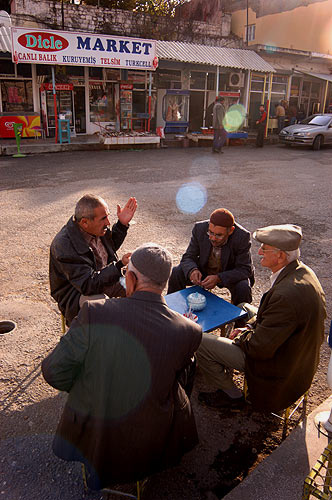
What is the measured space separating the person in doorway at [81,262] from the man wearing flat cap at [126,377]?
1190 mm

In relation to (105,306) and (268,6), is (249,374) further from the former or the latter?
(268,6)

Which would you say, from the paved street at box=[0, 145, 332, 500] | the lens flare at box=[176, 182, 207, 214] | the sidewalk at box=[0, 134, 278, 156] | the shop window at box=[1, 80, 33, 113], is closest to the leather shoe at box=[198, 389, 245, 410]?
the paved street at box=[0, 145, 332, 500]

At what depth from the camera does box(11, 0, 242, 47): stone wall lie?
16.5 metres

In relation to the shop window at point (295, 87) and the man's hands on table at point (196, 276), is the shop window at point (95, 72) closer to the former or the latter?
the shop window at point (295, 87)

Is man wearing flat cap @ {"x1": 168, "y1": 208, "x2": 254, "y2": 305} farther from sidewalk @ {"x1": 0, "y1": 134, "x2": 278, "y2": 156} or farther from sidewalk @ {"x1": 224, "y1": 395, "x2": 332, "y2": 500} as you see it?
sidewalk @ {"x1": 0, "y1": 134, "x2": 278, "y2": 156}

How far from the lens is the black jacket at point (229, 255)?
391cm

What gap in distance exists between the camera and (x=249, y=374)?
2.88m

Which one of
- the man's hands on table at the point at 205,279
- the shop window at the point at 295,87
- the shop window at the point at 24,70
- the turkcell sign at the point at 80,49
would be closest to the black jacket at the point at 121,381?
the man's hands on table at the point at 205,279

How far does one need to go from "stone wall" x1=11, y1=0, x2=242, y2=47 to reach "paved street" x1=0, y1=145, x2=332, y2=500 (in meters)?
6.24

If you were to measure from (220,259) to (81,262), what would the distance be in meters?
1.45

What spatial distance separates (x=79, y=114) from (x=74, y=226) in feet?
54.0

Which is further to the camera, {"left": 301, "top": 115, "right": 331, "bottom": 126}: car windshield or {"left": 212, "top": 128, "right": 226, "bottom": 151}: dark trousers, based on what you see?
{"left": 301, "top": 115, "right": 331, "bottom": 126}: car windshield

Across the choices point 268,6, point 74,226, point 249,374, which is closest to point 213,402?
point 249,374

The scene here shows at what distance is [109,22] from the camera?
18203 mm
